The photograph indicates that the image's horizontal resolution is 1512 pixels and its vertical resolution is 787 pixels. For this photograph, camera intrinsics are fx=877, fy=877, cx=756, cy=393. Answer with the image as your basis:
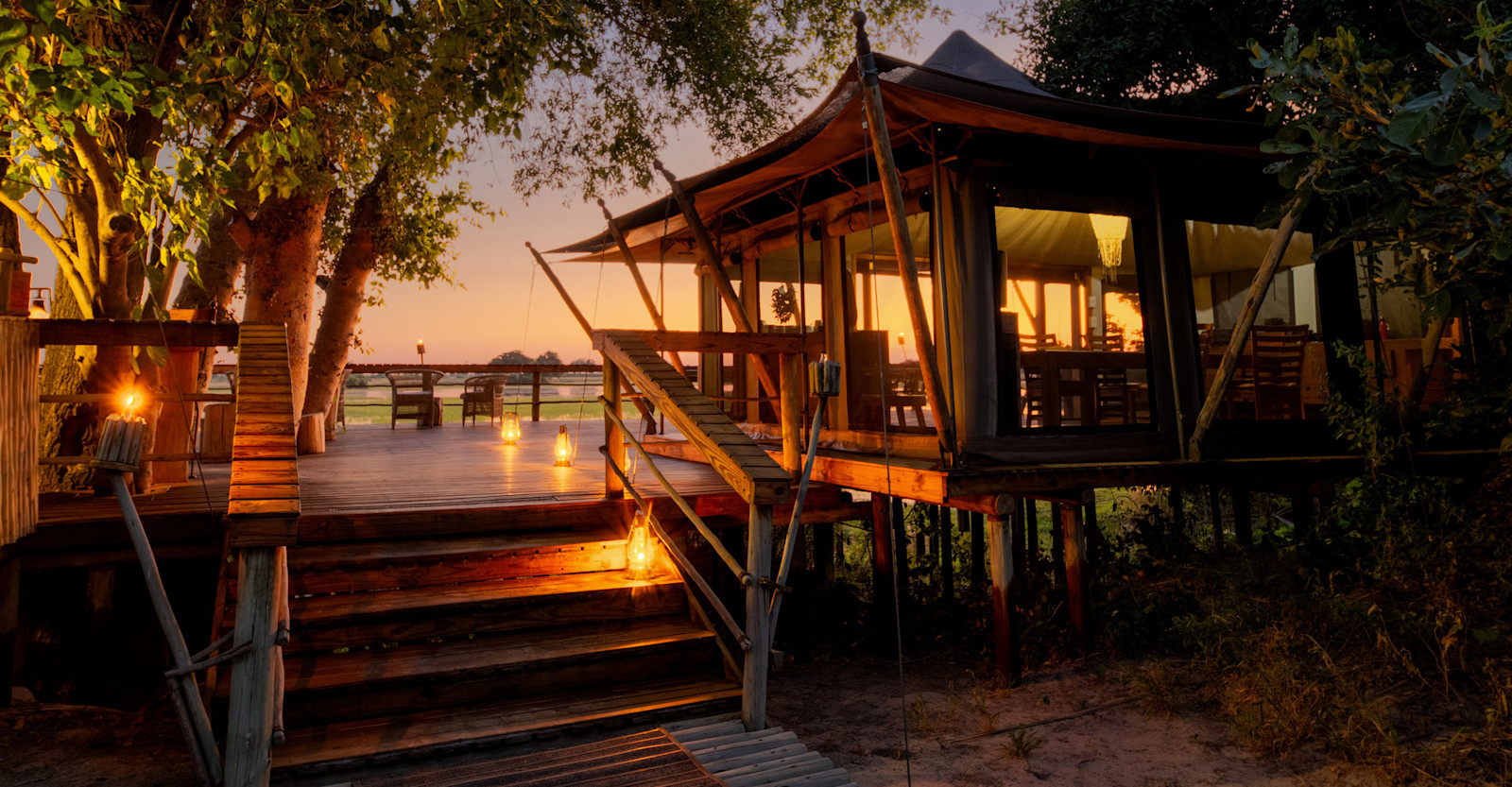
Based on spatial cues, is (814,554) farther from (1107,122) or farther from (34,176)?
(34,176)

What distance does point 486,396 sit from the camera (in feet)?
52.9

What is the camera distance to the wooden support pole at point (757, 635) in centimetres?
348

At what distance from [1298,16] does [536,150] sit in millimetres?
9164

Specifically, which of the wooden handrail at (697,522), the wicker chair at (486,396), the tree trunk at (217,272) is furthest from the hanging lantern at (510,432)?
the wicker chair at (486,396)

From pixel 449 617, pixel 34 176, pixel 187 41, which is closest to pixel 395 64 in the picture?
pixel 187 41

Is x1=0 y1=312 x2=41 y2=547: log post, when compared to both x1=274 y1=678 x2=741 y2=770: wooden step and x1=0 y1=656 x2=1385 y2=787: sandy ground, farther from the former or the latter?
x1=274 y1=678 x2=741 y2=770: wooden step

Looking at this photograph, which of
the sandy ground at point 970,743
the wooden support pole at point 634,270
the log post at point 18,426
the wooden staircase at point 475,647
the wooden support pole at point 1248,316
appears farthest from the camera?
the wooden support pole at point 634,270

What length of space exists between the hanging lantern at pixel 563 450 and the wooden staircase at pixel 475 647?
2.70m

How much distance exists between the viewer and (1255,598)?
5266mm

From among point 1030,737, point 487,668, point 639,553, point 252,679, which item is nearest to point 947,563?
point 1030,737

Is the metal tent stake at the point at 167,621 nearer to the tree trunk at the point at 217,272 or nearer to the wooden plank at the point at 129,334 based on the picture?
the wooden plank at the point at 129,334

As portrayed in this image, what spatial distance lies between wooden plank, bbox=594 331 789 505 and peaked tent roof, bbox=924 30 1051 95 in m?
3.68

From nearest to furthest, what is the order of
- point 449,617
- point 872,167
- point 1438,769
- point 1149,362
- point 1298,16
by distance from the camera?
point 1438,769 → point 449,617 → point 1149,362 → point 872,167 → point 1298,16

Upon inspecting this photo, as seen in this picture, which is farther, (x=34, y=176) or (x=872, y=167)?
(x=872, y=167)
